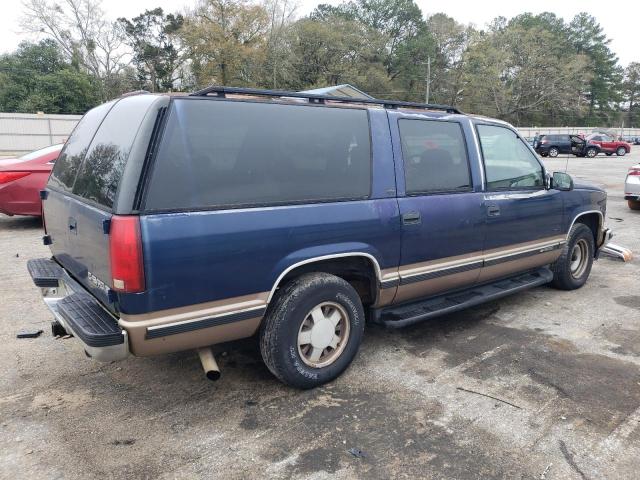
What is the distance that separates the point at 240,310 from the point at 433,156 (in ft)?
6.60

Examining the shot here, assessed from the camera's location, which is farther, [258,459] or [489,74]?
[489,74]

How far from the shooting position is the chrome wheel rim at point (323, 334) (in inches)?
134

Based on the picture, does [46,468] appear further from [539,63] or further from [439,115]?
[539,63]

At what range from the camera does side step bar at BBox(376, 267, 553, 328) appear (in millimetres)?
3906

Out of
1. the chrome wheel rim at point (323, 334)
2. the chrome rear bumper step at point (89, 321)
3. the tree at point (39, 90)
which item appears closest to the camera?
the chrome rear bumper step at point (89, 321)

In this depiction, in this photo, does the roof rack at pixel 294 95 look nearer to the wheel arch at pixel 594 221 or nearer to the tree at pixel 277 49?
the wheel arch at pixel 594 221

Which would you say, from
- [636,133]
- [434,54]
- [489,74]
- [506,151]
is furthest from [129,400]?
[636,133]

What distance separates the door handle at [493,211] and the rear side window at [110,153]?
9.28 feet

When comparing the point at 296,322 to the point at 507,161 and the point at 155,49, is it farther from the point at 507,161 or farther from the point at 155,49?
the point at 155,49

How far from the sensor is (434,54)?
71.0m

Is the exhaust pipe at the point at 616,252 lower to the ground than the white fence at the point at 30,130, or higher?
lower

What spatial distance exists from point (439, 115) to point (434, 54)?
72.7m

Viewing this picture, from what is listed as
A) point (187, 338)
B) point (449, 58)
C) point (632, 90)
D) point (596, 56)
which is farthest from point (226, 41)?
point (632, 90)

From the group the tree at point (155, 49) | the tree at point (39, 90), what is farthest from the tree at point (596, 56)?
the tree at point (39, 90)
